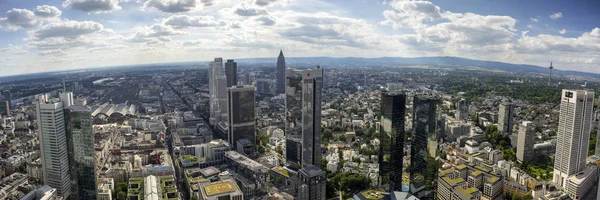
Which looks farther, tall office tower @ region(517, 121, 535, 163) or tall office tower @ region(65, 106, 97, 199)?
tall office tower @ region(517, 121, 535, 163)

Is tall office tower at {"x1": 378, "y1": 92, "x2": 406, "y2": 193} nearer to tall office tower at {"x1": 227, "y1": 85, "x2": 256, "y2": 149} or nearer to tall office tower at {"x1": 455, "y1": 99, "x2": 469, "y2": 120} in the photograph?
tall office tower at {"x1": 227, "y1": 85, "x2": 256, "y2": 149}

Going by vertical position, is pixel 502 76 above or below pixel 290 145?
above

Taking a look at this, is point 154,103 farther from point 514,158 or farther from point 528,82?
point 528,82

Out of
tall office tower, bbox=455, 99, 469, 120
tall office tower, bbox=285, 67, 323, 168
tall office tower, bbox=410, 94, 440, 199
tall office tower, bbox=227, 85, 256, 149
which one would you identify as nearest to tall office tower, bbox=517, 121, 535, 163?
tall office tower, bbox=455, 99, 469, 120

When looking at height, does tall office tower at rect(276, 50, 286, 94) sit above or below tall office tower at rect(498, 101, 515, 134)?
above

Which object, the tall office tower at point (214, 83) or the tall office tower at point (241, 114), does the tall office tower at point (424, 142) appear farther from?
the tall office tower at point (214, 83)

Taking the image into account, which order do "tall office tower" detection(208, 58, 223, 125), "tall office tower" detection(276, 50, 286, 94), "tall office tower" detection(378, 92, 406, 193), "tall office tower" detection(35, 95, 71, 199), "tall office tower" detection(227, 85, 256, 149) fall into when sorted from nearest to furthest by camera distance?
"tall office tower" detection(35, 95, 71, 199) < "tall office tower" detection(378, 92, 406, 193) < "tall office tower" detection(227, 85, 256, 149) < "tall office tower" detection(208, 58, 223, 125) < "tall office tower" detection(276, 50, 286, 94)

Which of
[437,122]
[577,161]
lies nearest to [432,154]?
[437,122]
